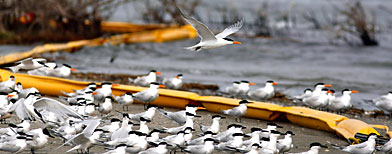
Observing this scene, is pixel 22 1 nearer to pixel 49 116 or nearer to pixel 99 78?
pixel 99 78

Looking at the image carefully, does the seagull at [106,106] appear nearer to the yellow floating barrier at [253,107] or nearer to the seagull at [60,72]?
the yellow floating barrier at [253,107]

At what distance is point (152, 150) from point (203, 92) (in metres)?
4.76

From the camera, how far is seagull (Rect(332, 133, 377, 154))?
19.8 feet

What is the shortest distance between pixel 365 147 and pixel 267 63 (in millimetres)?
11662

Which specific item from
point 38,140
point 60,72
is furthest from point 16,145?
point 60,72

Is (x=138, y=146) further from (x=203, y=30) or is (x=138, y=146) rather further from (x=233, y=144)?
(x=203, y=30)

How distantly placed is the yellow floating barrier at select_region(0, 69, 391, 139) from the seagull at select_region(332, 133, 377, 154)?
22.2 inches

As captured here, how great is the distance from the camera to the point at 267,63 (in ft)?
57.9

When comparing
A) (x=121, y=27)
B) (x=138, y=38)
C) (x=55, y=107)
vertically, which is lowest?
(x=55, y=107)

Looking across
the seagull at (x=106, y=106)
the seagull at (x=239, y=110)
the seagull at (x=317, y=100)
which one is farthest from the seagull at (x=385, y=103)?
the seagull at (x=106, y=106)

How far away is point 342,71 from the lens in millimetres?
16812

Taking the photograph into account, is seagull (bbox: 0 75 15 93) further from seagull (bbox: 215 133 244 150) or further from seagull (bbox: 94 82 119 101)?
seagull (bbox: 215 133 244 150)

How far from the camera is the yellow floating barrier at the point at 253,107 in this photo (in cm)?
706

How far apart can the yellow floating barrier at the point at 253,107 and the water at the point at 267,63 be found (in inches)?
107
